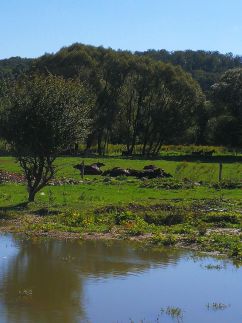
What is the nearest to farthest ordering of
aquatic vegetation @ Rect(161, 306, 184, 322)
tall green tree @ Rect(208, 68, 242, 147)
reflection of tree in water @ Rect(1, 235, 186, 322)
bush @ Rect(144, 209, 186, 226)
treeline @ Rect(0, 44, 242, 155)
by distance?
aquatic vegetation @ Rect(161, 306, 184, 322), reflection of tree in water @ Rect(1, 235, 186, 322), bush @ Rect(144, 209, 186, 226), tall green tree @ Rect(208, 68, 242, 147), treeline @ Rect(0, 44, 242, 155)

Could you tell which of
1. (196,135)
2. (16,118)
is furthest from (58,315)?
(196,135)

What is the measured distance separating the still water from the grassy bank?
65.7 inches

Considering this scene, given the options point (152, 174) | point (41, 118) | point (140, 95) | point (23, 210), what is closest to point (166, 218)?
point (23, 210)

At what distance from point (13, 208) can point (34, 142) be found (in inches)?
120

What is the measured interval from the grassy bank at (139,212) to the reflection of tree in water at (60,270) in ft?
5.39

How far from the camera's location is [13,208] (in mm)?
24938

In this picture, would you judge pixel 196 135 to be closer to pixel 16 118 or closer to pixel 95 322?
pixel 16 118

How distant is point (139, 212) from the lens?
23.6m

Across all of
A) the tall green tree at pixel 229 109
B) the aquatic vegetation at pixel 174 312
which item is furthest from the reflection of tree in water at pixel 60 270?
the tall green tree at pixel 229 109

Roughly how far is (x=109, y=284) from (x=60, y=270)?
1.91 m

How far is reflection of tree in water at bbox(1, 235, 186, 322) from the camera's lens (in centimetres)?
1144

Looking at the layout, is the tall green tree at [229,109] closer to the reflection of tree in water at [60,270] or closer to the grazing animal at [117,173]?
the grazing animal at [117,173]

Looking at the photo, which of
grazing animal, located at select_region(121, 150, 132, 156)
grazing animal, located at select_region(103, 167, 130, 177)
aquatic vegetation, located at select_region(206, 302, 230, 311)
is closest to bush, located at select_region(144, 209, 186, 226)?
aquatic vegetation, located at select_region(206, 302, 230, 311)

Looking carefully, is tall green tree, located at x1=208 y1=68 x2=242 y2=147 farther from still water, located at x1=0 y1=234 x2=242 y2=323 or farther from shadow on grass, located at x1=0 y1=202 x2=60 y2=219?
still water, located at x1=0 y1=234 x2=242 y2=323
